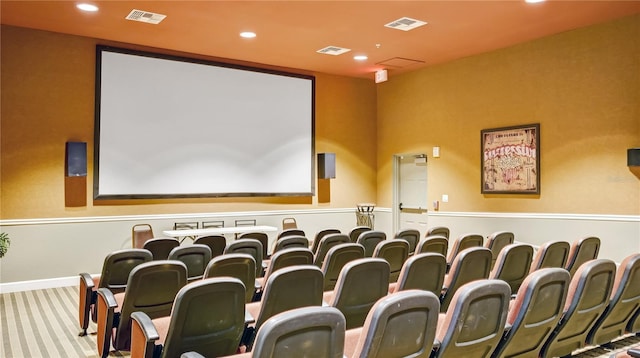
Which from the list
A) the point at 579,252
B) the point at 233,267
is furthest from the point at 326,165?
the point at 233,267

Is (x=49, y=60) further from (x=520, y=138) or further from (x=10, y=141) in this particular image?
(x=520, y=138)

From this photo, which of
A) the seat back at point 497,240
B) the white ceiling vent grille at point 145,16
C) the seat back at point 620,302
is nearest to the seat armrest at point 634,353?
the seat back at point 620,302

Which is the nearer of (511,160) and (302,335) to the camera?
(302,335)

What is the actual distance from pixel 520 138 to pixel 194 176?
5.40m

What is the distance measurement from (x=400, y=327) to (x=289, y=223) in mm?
6953

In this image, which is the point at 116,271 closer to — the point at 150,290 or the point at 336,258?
the point at 150,290

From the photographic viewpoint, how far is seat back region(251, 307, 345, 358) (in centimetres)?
172

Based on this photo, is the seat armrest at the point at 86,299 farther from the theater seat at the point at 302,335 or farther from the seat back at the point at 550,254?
the seat back at the point at 550,254

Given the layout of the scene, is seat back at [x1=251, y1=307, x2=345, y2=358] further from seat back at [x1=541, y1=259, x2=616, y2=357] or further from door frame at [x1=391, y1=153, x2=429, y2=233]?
door frame at [x1=391, y1=153, x2=429, y2=233]

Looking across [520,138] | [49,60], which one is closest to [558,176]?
[520,138]

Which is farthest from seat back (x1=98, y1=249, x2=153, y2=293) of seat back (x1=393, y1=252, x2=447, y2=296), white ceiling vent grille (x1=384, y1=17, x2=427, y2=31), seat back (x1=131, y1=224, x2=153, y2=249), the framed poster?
the framed poster

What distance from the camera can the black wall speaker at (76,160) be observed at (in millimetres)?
6910

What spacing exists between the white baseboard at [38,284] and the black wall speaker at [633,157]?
7878mm

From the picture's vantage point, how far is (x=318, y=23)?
21.5 feet
